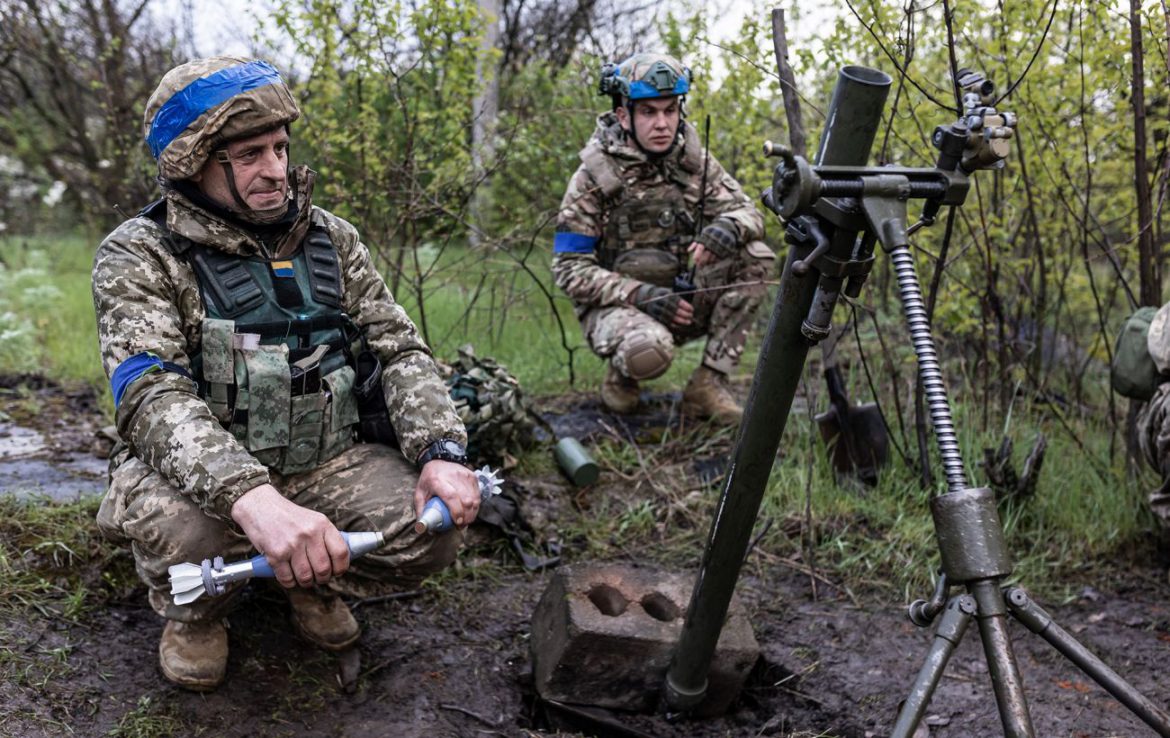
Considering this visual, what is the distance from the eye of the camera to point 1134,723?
2.56 metres

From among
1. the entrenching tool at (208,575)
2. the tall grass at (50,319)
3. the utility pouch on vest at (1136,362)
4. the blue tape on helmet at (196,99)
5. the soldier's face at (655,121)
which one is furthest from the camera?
the tall grass at (50,319)

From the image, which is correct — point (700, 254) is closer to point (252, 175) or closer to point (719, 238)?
point (719, 238)

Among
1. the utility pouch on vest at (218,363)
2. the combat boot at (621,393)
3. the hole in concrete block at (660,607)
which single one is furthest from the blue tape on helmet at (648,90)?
the utility pouch on vest at (218,363)

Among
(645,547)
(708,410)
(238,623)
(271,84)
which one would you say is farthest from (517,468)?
(271,84)

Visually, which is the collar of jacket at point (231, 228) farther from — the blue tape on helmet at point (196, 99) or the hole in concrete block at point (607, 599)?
the hole in concrete block at point (607, 599)

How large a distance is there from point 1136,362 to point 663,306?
6.57ft

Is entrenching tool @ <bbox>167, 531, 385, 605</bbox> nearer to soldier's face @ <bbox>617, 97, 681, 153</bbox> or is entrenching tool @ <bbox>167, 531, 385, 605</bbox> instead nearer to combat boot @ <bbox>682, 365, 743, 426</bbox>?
combat boot @ <bbox>682, 365, 743, 426</bbox>

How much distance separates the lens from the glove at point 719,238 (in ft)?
14.4

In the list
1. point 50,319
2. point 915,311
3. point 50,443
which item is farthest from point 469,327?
point 915,311

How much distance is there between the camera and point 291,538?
2.02 metres

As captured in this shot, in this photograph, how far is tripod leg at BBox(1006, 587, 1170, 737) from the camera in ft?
4.66

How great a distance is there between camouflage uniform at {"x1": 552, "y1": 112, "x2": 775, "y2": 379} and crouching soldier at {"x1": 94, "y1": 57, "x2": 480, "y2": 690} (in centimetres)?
184

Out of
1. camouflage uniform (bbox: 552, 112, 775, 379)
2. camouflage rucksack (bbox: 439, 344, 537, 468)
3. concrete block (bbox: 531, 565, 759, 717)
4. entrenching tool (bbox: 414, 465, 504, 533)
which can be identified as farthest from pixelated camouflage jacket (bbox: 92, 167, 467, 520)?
camouflage uniform (bbox: 552, 112, 775, 379)

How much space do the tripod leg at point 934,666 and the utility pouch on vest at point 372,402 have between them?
1.63 metres
